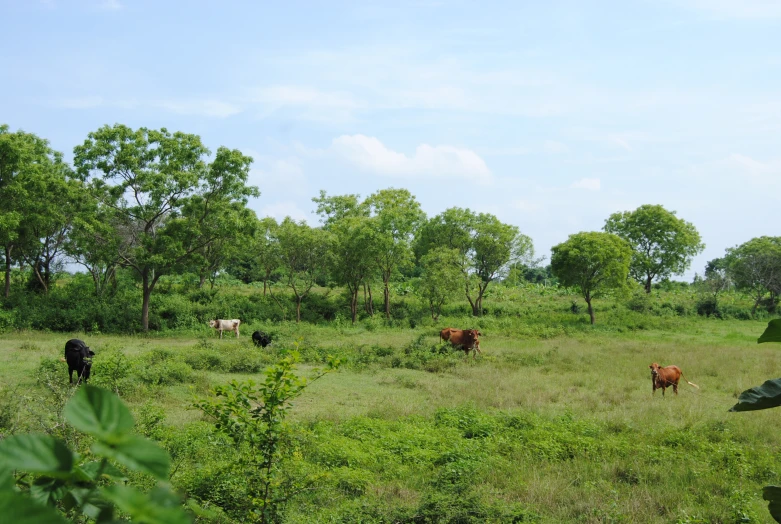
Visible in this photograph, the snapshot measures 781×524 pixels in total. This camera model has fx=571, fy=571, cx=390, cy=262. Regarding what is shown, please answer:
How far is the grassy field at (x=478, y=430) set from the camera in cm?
576

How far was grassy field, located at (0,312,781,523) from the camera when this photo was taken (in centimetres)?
576

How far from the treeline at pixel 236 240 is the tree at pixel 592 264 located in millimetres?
76

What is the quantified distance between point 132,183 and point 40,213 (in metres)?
4.33

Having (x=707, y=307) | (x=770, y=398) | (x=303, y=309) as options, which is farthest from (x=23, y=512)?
(x=707, y=307)

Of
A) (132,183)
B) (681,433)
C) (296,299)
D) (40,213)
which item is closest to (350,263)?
(296,299)

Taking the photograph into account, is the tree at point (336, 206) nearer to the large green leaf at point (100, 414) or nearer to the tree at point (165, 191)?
the tree at point (165, 191)

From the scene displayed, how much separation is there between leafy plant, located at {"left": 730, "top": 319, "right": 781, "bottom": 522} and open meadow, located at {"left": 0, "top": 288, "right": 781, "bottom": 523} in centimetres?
262

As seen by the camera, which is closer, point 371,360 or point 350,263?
point 371,360

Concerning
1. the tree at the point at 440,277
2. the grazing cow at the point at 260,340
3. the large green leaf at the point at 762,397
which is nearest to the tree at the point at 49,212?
the grazing cow at the point at 260,340

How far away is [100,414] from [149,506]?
166mm

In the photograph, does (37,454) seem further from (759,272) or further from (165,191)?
(759,272)

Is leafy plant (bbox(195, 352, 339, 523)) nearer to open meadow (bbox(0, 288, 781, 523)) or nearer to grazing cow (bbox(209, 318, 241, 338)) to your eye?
open meadow (bbox(0, 288, 781, 523))

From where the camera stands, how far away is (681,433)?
8484 mm

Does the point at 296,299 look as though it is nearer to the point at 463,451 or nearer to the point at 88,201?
the point at 88,201
